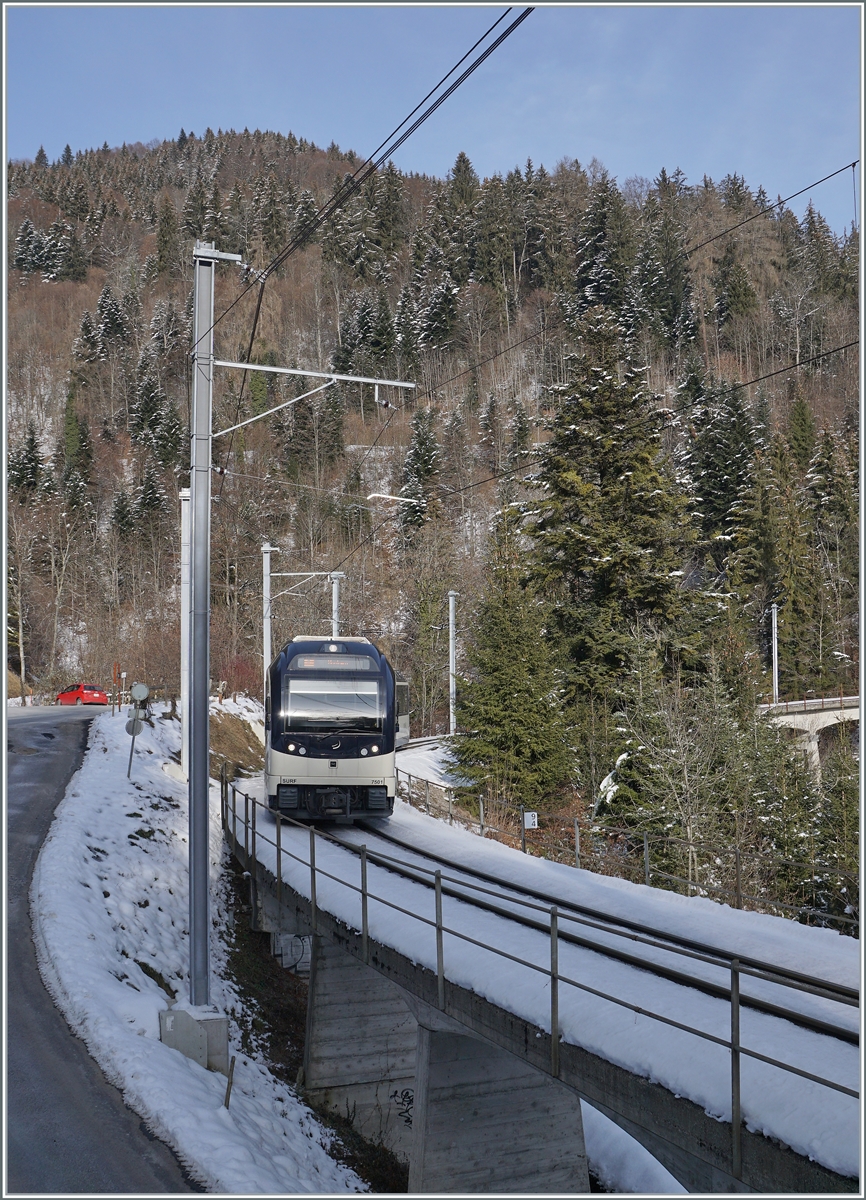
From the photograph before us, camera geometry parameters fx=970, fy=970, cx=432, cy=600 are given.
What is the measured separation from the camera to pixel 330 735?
16.4 meters

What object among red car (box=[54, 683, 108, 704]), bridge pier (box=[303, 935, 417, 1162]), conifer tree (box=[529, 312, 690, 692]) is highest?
conifer tree (box=[529, 312, 690, 692])

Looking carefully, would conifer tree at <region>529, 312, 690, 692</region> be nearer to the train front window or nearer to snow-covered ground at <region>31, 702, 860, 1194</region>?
snow-covered ground at <region>31, 702, 860, 1194</region>

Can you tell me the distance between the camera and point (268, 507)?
6856 cm

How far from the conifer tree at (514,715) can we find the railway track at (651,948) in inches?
472

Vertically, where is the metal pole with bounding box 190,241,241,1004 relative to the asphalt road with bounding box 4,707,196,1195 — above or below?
above

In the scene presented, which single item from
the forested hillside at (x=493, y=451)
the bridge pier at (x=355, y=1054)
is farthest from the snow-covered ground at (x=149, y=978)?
the forested hillside at (x=493, y=451)

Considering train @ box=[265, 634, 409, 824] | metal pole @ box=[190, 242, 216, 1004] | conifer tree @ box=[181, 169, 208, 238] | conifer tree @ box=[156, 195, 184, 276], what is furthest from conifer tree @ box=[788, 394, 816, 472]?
conifer tree @ box=[156, 195, 184, 276]

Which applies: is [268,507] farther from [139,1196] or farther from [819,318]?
[139,1196]

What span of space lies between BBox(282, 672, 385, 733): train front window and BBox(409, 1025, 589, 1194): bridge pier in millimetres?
6669

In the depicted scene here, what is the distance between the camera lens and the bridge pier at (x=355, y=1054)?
13688 mm

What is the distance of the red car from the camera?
42.7m

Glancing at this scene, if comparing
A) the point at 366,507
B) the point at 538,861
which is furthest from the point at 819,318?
the point at 538,861

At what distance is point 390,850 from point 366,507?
53722 millimetres

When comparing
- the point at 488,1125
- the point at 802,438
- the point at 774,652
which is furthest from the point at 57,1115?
the point at 802,438
